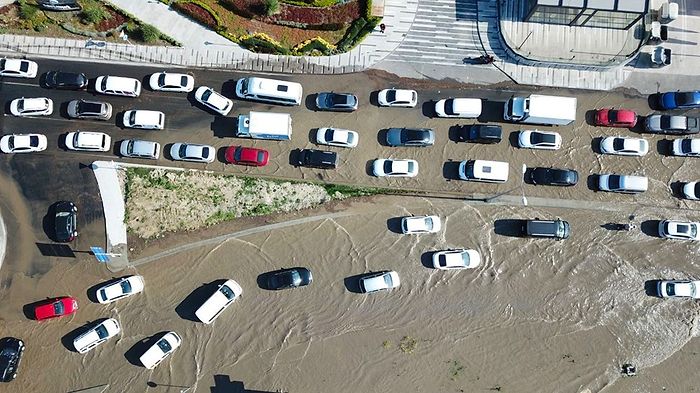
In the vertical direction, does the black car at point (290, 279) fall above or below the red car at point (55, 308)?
above

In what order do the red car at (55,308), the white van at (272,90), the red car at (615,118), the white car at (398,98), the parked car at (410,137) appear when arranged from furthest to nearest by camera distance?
the white car at (398,98) < the red car at (615,118) < the parked car at (410,137) < the white van at (272,90) < the red car at (55,308)

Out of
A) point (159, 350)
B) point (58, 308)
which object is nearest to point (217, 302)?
point (159, 350)

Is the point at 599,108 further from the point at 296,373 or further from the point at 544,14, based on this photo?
the point at 296,373

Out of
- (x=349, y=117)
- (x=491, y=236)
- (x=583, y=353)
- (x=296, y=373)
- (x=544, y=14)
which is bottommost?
(x=296, y=373)

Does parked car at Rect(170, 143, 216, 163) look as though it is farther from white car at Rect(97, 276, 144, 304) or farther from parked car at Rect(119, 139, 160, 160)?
white car at Rect(97, 276, 144, 304)

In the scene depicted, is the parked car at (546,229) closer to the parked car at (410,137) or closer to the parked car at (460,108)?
the parked car at (460,108)

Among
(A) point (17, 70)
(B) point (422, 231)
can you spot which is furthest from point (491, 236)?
(A) point (17, 70)

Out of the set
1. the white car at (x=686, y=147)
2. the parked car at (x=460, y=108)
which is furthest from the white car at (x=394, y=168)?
the white car at (x=686, y=147)
